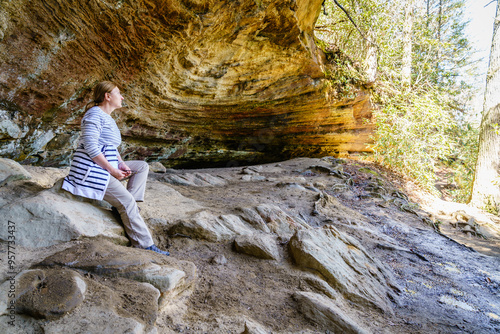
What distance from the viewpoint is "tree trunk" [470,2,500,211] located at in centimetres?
853

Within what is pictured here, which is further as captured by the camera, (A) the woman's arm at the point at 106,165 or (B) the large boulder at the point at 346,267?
(B) the large boulder at the point at 346,267

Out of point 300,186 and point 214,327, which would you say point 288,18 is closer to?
point 300,186

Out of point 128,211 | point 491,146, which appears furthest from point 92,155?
point 491,146

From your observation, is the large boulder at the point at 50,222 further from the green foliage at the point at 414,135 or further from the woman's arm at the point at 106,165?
the green foliage at the point at 414,135

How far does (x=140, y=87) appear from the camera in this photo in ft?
23.2

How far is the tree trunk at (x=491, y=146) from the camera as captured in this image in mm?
8531

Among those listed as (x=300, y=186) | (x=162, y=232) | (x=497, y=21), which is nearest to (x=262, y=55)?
(x=300, y=186)

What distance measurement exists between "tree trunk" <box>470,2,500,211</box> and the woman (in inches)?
384

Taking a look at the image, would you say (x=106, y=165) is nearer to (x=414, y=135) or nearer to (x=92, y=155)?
(x=92, y=155)

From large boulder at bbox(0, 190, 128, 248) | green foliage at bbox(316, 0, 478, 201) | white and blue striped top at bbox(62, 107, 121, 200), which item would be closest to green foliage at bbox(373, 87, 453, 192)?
green foliage at bbox(316, 0, 478, 201)

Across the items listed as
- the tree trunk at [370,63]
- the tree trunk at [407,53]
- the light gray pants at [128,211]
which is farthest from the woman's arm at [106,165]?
the tree trunk at [407,53]

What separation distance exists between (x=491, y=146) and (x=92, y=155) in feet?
35.6

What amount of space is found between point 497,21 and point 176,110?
35.3 feet

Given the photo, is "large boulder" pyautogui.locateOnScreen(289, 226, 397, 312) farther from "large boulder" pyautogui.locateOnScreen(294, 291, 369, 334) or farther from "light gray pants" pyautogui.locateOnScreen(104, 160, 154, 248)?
"light gray pants" pyautogui.locateOnScreen(104, 160, 154, 248)
